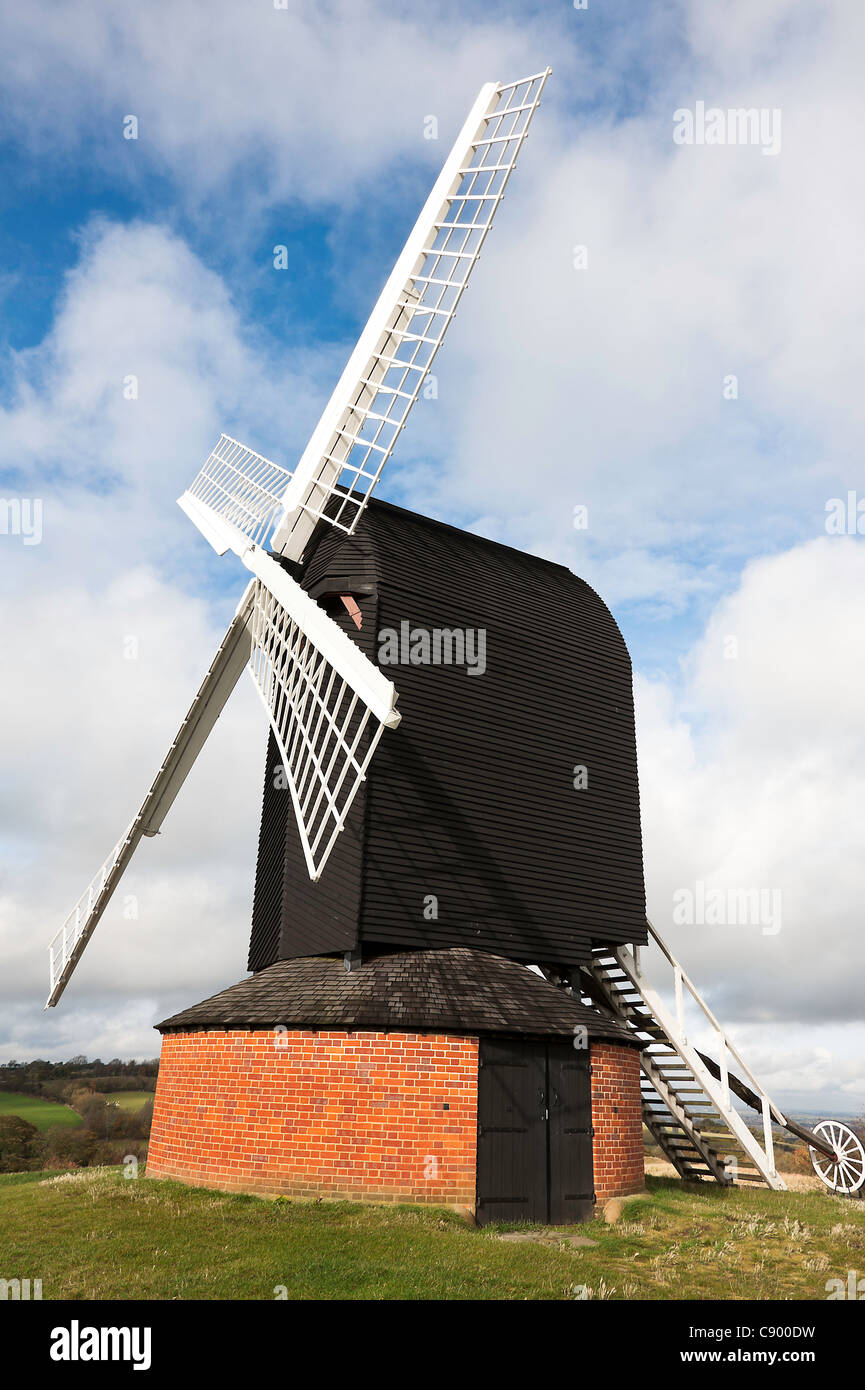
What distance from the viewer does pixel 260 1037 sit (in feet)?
45.0

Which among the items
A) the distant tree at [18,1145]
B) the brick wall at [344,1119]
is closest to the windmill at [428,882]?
the brick wall at [344,1119]

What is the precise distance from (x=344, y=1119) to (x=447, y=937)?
3.65 m

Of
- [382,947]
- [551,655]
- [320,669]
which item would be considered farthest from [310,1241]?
[551,655]

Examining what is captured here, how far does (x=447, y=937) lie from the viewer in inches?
614

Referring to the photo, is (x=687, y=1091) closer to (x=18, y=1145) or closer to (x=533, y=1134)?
(x=533, y=1134)

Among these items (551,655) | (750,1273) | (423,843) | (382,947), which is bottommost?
(750,1273)

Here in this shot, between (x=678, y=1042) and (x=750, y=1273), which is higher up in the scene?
(x=678, y=1042)

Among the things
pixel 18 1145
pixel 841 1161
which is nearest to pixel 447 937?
pixel 841 1161

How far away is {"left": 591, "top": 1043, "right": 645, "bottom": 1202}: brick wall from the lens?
14016 mm

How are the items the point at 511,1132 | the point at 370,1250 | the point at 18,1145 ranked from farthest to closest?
1. the point at 18,1145
2. the point at 511,1132
3. the point at 370,1250

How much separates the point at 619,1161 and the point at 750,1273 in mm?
4107

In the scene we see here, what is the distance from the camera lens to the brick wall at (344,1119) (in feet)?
41.2

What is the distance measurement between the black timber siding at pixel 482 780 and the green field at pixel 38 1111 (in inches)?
675
